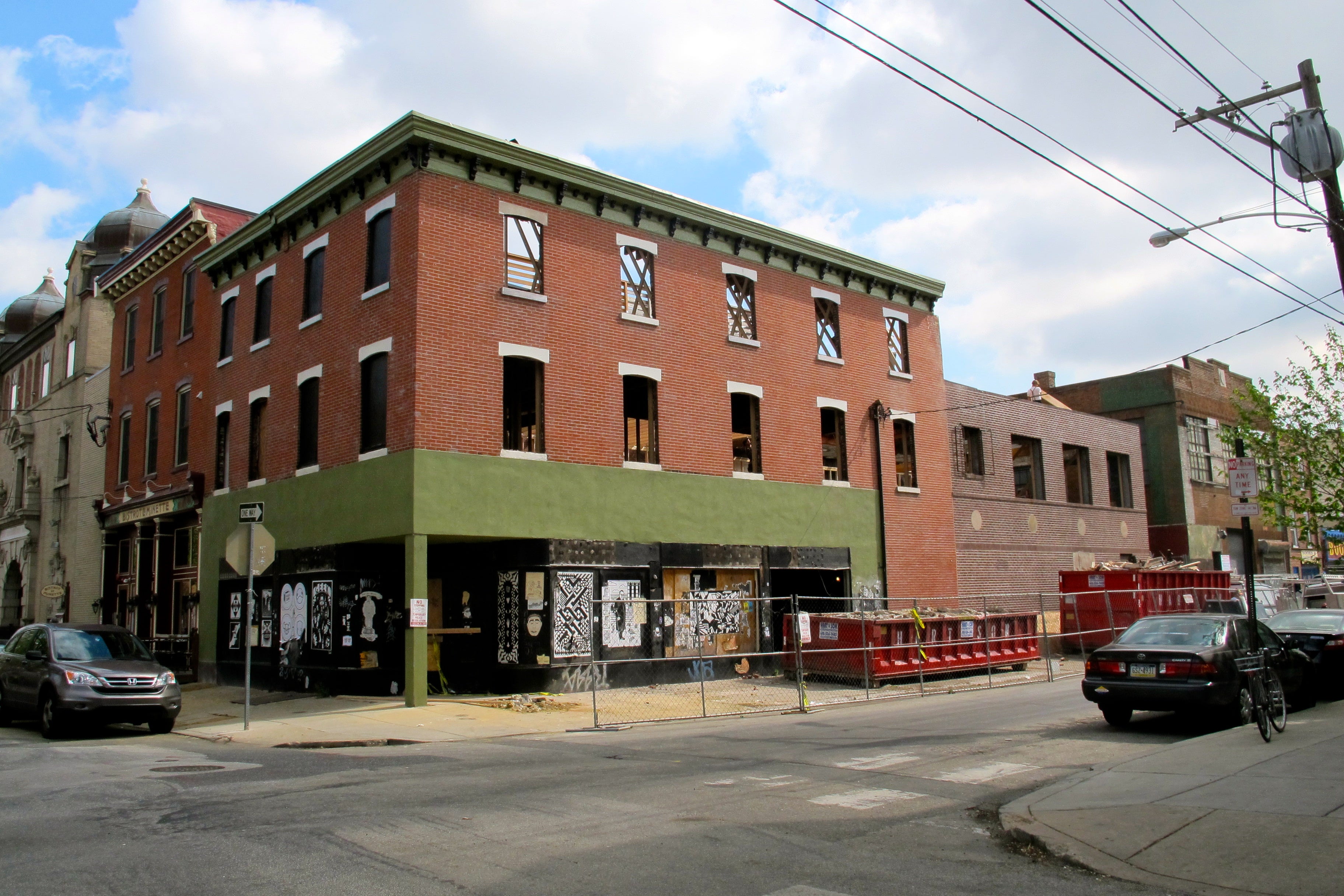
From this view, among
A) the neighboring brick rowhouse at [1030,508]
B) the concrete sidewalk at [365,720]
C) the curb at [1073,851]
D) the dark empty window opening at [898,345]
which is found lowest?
the concrete sidewalk at [365,720]

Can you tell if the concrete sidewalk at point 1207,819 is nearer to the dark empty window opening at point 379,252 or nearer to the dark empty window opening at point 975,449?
the dark empty window opening at point 379,252

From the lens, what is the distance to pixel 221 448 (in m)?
26.1

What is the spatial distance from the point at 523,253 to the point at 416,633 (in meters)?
7.84

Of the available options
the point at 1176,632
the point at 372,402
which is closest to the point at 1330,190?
the point at 1176,632

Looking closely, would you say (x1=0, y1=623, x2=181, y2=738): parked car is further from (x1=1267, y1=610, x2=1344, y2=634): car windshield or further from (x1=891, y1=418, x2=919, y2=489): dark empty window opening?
(x1=891, y1=418, x2=919, y2=489): dark empty window opening

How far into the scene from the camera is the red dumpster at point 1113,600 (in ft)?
87.0

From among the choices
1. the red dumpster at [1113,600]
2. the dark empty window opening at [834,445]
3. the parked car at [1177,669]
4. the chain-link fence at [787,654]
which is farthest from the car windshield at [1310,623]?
the dark empty window opening at [834,445]

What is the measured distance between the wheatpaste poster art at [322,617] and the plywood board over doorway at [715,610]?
6913 mm

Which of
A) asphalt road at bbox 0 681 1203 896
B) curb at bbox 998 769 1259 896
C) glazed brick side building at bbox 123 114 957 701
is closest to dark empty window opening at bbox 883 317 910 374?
glazed brick side building at bbox 123 114 957 701

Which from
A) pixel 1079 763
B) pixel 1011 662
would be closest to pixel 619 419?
pixel 1011 662

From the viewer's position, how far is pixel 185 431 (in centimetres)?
2827

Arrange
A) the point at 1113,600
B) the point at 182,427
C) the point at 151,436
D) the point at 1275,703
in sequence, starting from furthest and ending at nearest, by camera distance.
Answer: the point at 151,436 → the point at 182,427 → the point at 1113,600 → the point at 1275,703

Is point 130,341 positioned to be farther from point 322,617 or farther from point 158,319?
point 322,617

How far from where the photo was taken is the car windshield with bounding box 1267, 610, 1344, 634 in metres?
16.8
